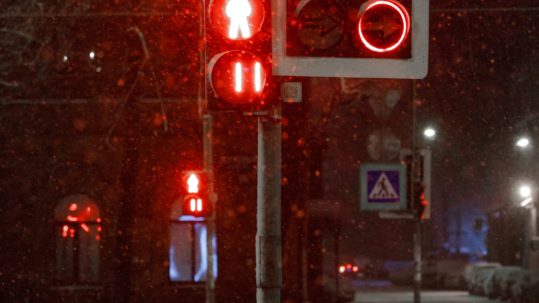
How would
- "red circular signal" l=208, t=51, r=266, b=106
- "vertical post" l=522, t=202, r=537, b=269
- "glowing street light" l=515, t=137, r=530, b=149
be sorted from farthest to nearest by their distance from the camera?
1. "glowing street light" l=515, t=137, r=530, b=149
2. "vertical post" l=522, t=202, r=537, b=269
3. "red circular signal" l=208, t=51, r=266, b=106

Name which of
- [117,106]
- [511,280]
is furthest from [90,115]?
[511,280]

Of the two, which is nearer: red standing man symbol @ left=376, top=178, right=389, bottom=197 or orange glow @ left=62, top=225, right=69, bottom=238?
red standing man symbol @ left=376, top=178, right=389, bottom=197

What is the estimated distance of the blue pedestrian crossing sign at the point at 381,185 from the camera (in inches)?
632

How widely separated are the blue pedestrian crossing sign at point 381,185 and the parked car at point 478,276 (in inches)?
813

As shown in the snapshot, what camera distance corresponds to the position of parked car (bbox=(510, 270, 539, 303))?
100 feet

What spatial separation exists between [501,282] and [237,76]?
101 ft

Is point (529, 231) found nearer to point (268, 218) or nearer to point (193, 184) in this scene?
point (193, 184)

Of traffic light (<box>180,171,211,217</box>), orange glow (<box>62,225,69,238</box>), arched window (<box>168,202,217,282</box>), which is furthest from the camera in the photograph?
arched window (<box>168,202,217,282</box>)

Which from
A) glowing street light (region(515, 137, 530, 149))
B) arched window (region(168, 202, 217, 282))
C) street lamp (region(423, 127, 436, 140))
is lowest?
arched window (region(168, 202, 217, 282))

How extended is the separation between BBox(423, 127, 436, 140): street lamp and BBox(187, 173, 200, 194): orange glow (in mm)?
39436

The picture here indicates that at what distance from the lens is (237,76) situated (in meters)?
4.61

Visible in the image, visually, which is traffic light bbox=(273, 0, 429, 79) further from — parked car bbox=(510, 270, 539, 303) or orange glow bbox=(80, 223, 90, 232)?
parked car bbox=(510, 270, 539, 303)

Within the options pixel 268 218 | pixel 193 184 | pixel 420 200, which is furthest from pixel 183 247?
pixel 268 218

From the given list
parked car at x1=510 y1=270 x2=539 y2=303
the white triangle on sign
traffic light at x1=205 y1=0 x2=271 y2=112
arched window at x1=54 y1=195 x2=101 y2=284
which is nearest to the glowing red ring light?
traffic light at x1=205 y1=0 x2=271 y2=112
